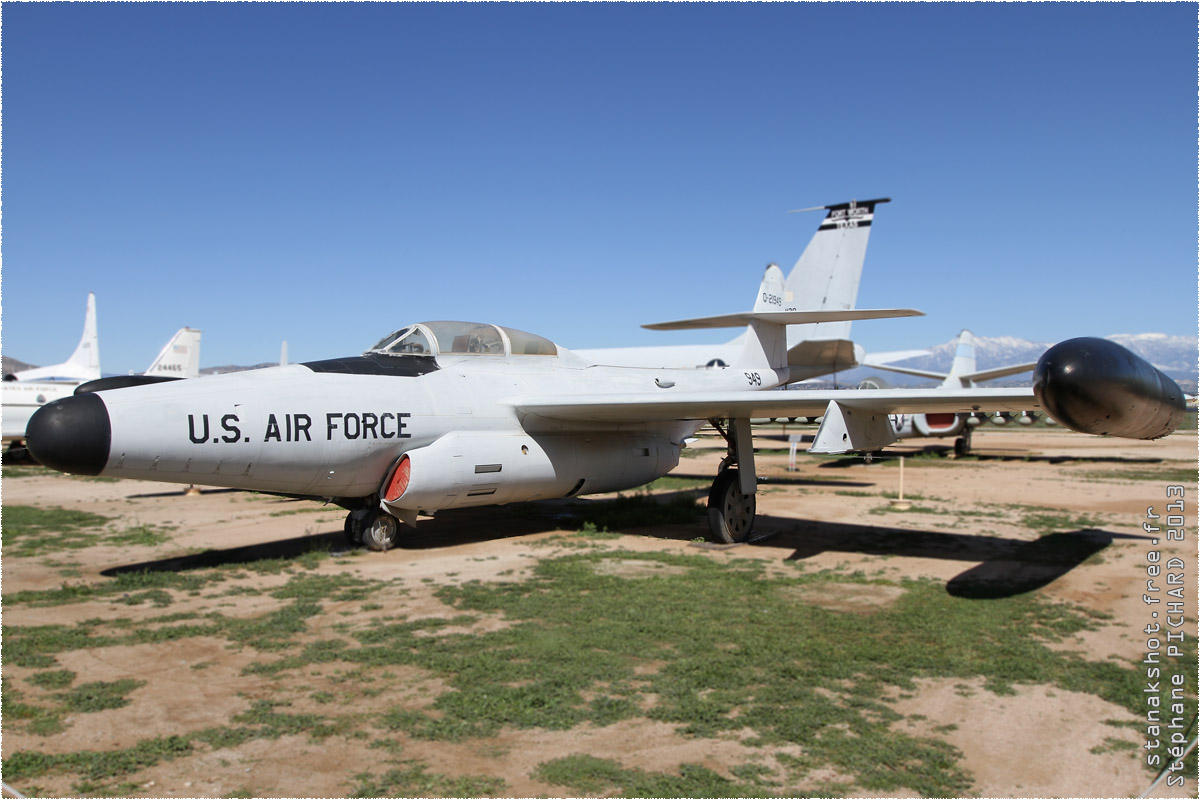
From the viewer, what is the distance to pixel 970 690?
5215 mm

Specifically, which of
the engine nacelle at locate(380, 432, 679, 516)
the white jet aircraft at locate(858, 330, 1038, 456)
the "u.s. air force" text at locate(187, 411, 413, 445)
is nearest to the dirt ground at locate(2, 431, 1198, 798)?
the engine nacelle at locate(380, 432, 679, 516)

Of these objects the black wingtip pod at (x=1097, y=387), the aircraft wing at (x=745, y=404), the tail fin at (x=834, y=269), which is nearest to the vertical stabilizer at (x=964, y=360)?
the tail fin at (x=834, y=269)

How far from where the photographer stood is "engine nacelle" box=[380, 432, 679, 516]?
29.1 feet

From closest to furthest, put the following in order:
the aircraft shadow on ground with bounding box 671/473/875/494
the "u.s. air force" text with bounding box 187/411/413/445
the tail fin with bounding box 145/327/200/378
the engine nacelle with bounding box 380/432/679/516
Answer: the "u.s. air force" text with bounding box 187/411/413/445 < the engine nacelle with bounding box 380/432/679/516 < the aircraft shadow on ground with bounding box 671/473/875/494 < the tail fin with bounding box 145/327/200/378

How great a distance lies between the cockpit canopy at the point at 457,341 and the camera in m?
9.70

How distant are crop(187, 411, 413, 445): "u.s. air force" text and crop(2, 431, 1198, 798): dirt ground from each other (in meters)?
1.63

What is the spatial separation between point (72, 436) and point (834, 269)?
13.6m

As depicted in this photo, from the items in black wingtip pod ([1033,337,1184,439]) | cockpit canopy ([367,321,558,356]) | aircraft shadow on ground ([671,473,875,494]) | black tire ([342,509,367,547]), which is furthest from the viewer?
aircraft shadow on ground ([671,473,875,494])

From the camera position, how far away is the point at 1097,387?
16.6 feet

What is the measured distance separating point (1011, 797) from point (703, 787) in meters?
1.56

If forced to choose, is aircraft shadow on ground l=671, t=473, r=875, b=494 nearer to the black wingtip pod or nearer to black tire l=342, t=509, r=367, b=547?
black tire l=342, t=509, r=367, b=547

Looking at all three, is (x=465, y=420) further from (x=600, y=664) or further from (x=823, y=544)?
(x=823, y=544)

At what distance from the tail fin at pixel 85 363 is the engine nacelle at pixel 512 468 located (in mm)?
30651

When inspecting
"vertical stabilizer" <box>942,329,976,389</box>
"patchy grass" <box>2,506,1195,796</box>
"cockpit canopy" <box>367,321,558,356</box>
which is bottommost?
"patchy grass" <box>2,506,1195,796</box>
